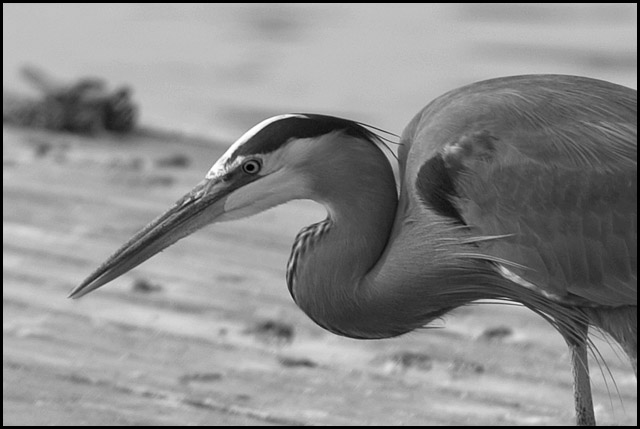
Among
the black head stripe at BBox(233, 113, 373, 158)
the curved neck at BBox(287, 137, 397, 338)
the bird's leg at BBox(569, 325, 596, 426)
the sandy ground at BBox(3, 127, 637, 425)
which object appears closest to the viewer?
the black head stripe at BBox(233, 113, 373, 158)

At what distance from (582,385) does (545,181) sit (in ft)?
1.99

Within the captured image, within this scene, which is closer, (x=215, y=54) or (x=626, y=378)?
(x=626, y=378)

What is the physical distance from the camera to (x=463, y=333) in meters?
4.84

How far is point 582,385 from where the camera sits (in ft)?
13.2

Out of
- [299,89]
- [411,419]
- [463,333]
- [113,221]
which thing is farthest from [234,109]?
[411,419]

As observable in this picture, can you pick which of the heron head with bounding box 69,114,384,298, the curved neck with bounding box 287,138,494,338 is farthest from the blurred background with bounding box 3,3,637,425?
the heron head with bounding box 69,114,384,298

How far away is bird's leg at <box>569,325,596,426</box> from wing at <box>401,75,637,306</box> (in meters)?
0.16

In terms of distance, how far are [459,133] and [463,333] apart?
119cm

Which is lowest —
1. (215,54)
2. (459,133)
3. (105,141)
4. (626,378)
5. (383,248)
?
(215,54)

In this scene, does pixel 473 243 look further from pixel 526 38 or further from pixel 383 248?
pixel 526 38

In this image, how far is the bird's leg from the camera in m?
4.00

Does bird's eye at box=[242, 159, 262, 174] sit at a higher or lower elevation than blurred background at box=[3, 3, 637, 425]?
higher

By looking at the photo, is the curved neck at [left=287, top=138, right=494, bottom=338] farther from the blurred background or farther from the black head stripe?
the blurred background

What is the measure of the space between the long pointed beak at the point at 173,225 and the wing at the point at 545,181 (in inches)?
20.6
